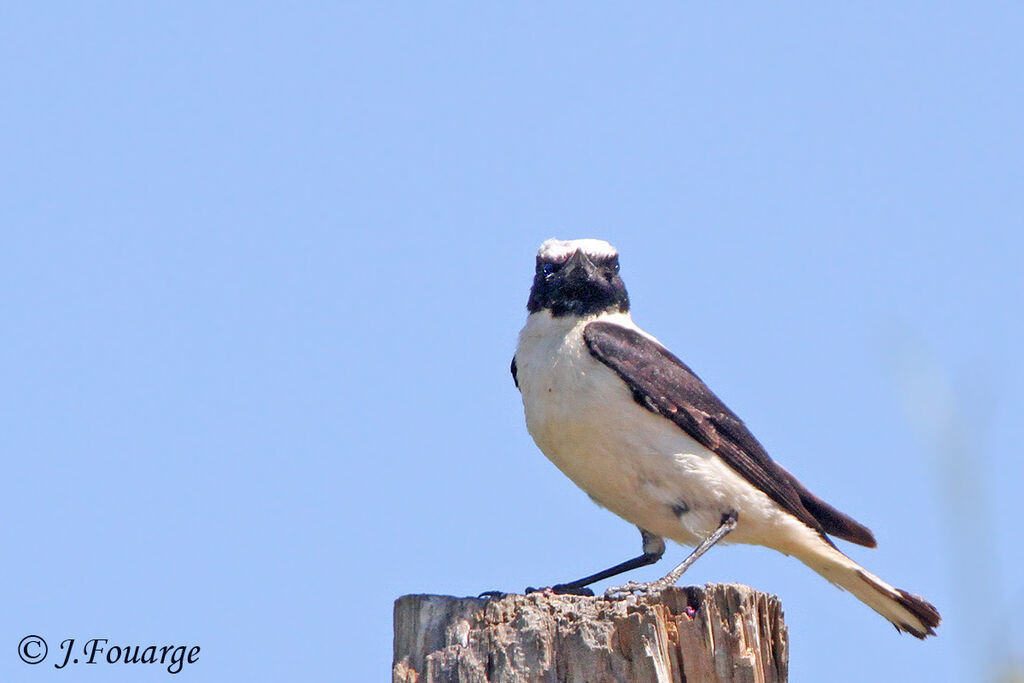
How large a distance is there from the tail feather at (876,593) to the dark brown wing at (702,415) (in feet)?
0.70

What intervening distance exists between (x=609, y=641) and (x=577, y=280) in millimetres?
3807

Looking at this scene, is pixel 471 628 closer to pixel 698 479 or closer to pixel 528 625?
pixel 528 625

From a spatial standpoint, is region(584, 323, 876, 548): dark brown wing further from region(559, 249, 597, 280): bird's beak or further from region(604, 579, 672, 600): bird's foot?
region(604, 579, 672, 600): bird's foot

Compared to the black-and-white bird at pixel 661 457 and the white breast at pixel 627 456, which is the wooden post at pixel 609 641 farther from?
the white breast at pixel 627 456

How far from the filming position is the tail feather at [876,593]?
789 centimetres

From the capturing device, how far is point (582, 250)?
875cm

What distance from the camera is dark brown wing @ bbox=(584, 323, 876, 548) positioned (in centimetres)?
793

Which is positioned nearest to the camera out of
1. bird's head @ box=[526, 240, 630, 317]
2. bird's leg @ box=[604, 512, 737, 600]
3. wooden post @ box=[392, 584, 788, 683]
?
wooden post @ box=[392, 584, 788, 683]

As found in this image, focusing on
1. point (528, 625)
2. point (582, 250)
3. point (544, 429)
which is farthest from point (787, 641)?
point (582, 250)

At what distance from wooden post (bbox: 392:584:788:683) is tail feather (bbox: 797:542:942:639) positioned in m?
2.77

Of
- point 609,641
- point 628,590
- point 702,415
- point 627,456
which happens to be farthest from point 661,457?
point 609,641

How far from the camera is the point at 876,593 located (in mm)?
8086

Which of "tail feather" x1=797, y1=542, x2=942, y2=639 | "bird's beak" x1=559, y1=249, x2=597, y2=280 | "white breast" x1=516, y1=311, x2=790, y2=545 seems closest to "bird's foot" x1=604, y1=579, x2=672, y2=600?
"white breast" x1=516, y1=311, x2=790, y2=545

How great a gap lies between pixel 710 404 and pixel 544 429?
3.72 ft
